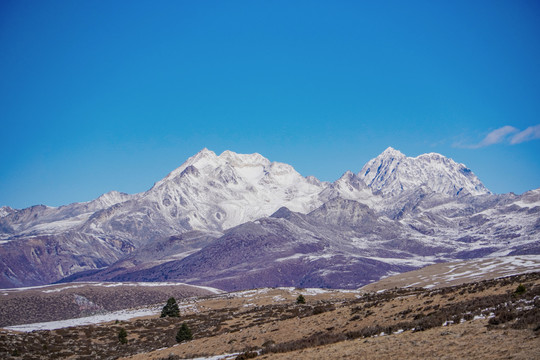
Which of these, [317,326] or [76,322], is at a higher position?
[317,326]

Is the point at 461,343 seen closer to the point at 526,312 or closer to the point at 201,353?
the point at 526,312

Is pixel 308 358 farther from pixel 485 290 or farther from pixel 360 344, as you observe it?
pixel 485 290

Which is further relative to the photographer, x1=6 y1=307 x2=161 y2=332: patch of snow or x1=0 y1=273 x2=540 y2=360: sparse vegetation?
x1=6 y1=307 x2=161 y2=332: patch of snow

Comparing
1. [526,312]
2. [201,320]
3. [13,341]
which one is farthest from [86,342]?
[526,312]

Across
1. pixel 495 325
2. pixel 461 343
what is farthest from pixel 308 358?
pixel 495 325

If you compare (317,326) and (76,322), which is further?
(76,322)

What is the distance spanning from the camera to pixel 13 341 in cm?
6275

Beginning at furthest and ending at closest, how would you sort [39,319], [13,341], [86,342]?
[39,319], [86,342], [13,341]

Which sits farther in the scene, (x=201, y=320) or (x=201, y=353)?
(x=201, y=320)

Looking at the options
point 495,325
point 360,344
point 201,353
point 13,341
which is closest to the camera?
point 495,325

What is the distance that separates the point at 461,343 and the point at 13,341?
57.6m

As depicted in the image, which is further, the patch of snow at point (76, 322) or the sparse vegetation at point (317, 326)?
the patch of snow at point (76, 322)

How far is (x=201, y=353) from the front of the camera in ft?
159

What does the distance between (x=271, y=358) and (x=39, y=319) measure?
177 metres
